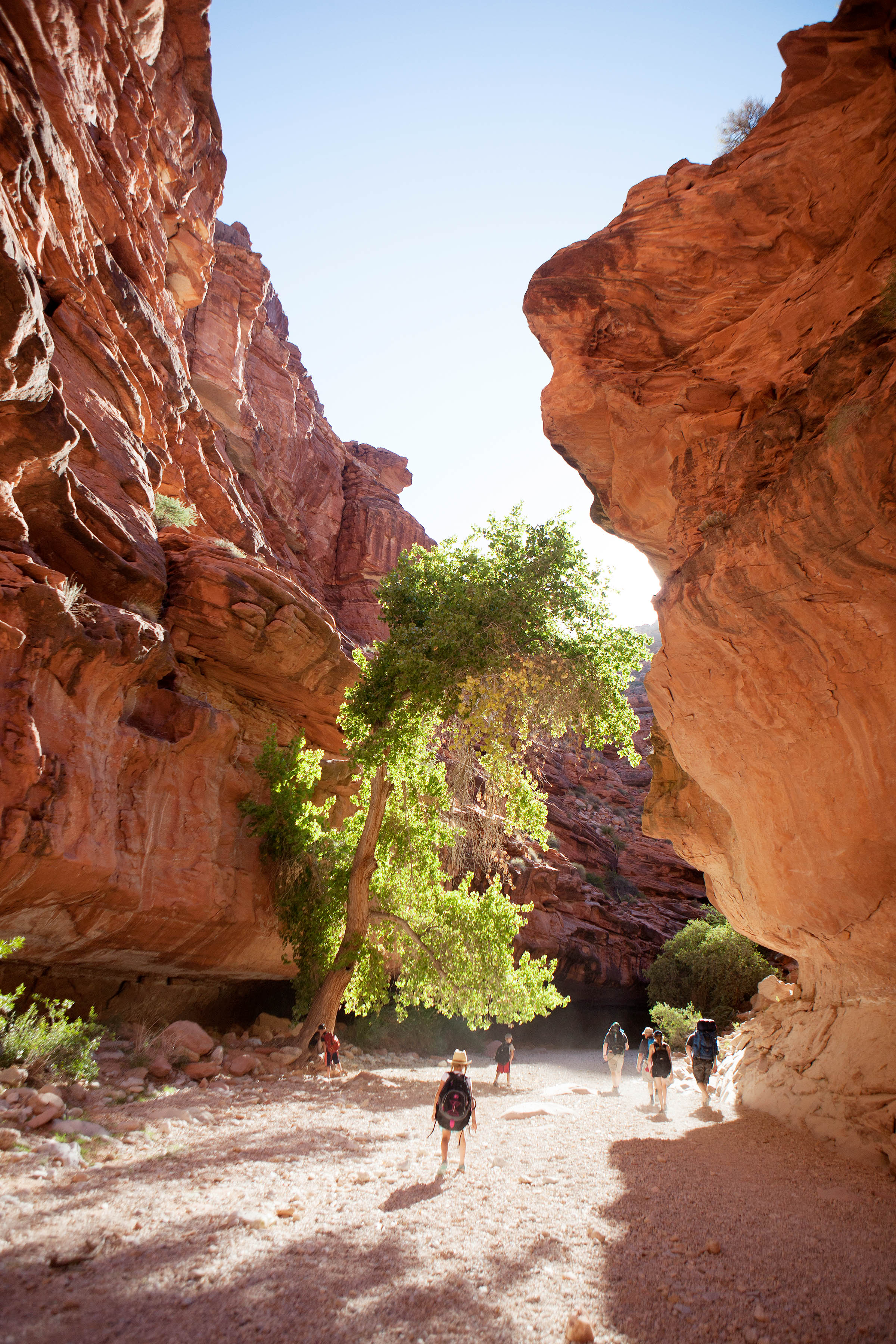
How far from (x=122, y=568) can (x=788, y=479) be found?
1185cm

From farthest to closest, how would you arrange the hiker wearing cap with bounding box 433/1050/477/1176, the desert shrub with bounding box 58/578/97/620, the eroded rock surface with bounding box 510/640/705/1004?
the eroded rock surface with bounding box 510/640/705/1004 < the desert shrub with bounding box 58/578/97/620 < the hiker wearing cap with bounding box 433/1050/477/1176

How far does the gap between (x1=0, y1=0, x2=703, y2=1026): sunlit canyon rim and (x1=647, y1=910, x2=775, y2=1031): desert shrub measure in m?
Answer: 19.9

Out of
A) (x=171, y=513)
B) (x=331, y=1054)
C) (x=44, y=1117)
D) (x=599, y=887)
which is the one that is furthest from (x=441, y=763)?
(x=599, y=887)

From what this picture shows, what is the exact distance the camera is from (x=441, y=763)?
1538cm

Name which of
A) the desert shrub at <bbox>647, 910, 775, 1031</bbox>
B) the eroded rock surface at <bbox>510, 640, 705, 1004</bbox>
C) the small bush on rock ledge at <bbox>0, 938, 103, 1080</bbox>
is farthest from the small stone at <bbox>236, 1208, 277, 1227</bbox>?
the desert shrub at <bbox>647, 910, 775, 1031</bbox>

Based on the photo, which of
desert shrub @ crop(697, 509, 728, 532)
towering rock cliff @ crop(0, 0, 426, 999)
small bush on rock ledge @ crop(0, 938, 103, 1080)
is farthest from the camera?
towering rock cliff @ crop(0, 0, 426, 999)

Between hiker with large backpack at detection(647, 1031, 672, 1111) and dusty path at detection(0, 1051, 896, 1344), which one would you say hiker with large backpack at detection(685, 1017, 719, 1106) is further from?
dusty path at detection(0, 1051, 896, 1344)

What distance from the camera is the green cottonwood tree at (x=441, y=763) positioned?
1305cm

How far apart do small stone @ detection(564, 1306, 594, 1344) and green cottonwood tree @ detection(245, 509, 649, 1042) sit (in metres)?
9.01

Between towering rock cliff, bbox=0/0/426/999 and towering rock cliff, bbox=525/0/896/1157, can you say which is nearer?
towering rock cliff, bbox=525/0/896/1157

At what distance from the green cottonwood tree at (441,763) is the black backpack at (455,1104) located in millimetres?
6380

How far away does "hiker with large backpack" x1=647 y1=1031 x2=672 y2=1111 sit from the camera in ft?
37.2

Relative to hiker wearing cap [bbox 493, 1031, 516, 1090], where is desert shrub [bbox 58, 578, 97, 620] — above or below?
above

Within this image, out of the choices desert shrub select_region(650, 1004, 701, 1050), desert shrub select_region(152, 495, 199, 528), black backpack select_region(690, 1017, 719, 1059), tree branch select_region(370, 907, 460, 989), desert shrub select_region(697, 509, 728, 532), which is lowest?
desert shrub select_region(650, 1004, 701, 1050)
